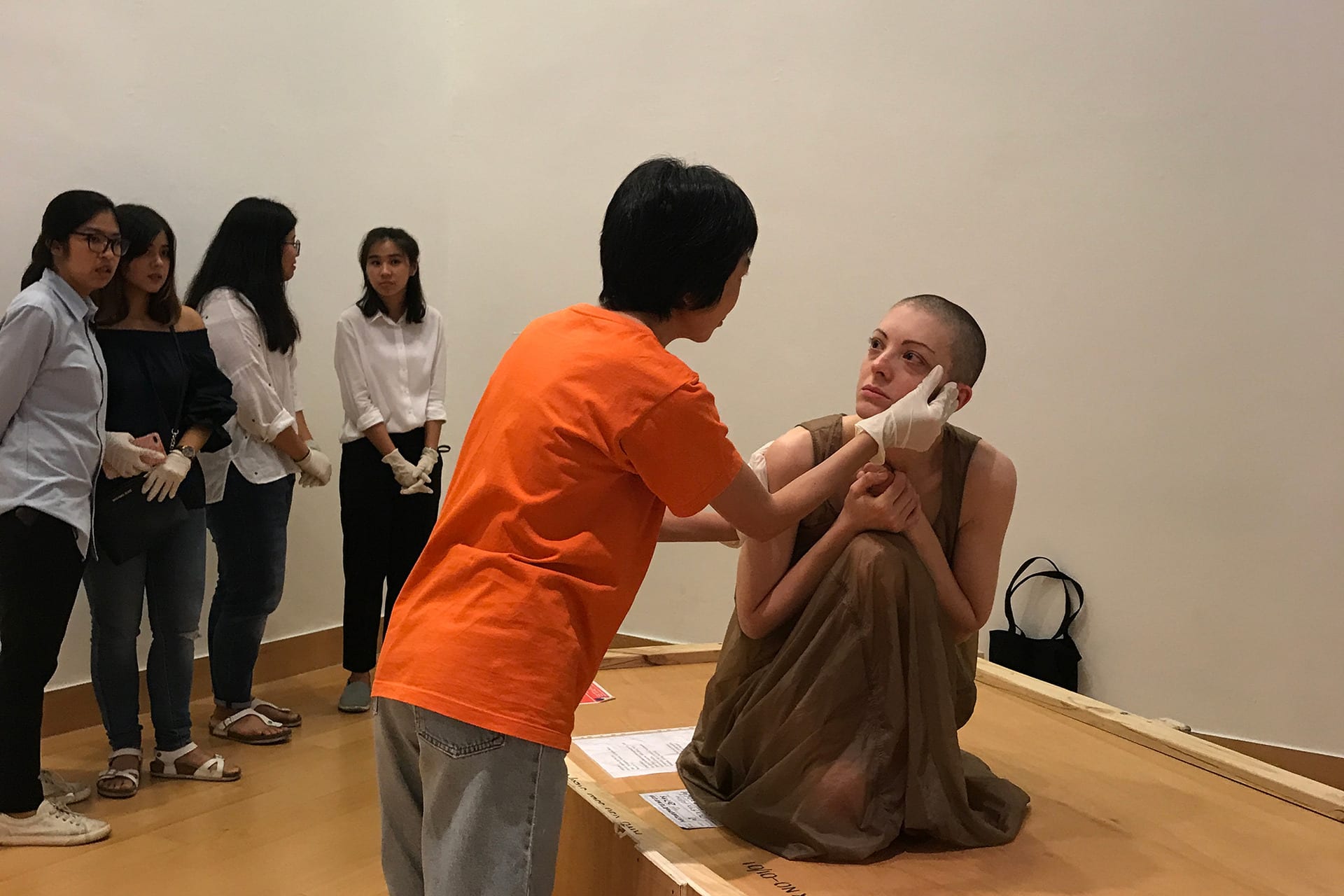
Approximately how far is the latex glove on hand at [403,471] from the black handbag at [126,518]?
848 millimetres

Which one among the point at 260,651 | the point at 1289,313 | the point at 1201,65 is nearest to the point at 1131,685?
the point at 1289,313

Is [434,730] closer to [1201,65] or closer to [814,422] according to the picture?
[814,422]

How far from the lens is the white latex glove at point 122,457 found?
8.45 ft

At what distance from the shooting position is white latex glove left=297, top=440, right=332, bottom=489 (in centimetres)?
328

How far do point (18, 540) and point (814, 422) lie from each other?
1762mm

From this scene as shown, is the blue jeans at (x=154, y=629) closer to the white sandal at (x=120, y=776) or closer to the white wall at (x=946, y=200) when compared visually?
the white sandal at (x=120, y=776)

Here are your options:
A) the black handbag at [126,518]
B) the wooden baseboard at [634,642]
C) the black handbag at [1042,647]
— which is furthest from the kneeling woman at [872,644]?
the wooden baseboard at [634,642]

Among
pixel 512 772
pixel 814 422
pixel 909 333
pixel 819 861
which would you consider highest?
pixel 909 333

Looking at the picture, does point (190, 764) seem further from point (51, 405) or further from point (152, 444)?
point (51, 405)

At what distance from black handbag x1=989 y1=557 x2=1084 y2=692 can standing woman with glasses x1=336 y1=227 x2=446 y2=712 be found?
1907 mm

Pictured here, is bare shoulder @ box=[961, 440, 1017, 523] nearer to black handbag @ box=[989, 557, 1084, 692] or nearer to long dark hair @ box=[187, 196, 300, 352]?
black handbag @ box=[989, 557, 1084, 692]

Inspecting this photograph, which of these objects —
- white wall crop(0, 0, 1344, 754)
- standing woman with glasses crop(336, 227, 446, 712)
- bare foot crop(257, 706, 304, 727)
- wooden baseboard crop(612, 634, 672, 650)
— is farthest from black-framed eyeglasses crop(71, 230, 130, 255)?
wooden baseboard crop(612, 634, 672, 650)

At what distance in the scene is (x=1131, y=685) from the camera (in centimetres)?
316

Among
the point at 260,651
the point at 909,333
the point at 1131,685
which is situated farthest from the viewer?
the point at 260,651
